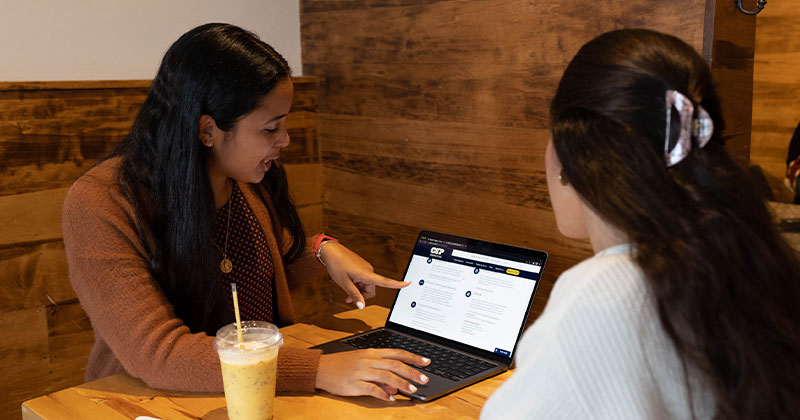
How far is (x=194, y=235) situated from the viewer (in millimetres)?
1330

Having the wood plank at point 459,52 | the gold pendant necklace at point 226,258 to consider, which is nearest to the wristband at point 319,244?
the gold pendant necklace at point 226,258

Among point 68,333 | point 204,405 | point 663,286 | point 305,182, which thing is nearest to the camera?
point 663,286

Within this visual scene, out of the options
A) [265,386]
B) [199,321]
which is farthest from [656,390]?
[199,321]

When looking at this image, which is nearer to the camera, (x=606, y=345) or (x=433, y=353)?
(x=606, y=345)

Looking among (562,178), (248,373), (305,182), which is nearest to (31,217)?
(305,182)

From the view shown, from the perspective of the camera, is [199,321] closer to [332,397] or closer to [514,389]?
[332,397]

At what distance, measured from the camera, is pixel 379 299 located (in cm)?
231

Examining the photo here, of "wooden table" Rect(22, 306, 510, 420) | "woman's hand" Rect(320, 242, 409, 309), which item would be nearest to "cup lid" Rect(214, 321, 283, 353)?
"wooden table" Rect(22, 306, 510, 420)

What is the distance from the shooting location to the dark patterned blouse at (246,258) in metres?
1.50

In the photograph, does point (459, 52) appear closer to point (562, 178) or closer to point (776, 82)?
point (562, 178)

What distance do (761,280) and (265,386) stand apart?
65 centimetres

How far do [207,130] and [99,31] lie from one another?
0.90 meters

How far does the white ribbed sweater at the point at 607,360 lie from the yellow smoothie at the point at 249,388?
0.41 metres

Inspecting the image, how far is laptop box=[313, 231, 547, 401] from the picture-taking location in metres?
1.23
